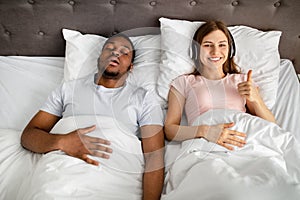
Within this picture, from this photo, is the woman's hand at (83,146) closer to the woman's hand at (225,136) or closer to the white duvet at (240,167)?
the white duvet at (240,167)

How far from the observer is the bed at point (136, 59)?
121 cm

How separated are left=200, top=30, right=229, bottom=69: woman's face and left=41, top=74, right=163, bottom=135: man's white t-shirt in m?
0.29

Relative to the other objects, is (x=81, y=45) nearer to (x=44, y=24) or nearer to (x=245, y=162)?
(x=44, y=24)

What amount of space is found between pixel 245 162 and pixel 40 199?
672mm

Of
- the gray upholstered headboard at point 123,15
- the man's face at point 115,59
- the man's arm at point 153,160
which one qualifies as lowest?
the man's arm at point 153,160

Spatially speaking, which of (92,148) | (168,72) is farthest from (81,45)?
(92,148)

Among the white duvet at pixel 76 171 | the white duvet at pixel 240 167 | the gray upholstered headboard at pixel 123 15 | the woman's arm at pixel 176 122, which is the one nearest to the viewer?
the white duvet at pixel 240 167

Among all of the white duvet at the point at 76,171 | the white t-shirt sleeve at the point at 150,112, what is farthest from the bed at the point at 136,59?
the white t-shirt sleeve at the point at 150,112

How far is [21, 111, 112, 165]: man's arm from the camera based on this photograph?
Result: 4.09 feet

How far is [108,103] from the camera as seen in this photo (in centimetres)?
140

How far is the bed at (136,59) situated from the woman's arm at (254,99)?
92 mm

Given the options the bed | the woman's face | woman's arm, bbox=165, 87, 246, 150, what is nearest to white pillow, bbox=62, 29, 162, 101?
the bed

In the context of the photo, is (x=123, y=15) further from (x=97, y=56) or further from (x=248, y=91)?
(x=248, y=91)

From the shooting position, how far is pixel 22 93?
1.65 metres
